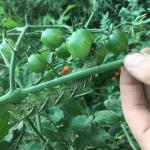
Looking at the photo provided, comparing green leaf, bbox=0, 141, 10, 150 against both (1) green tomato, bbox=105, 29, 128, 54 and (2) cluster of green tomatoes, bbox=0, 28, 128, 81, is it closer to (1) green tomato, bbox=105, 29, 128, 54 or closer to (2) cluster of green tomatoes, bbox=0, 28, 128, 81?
(2) cluster of green tomatoes, bbox=0, 28, 128, 81

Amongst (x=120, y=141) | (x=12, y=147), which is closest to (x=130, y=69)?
(x=12, y=147)

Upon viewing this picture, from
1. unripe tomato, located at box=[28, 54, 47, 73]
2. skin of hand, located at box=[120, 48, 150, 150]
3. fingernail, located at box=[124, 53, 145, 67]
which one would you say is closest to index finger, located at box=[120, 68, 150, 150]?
skin of hand, located at box=[120, 48, 150, 150]

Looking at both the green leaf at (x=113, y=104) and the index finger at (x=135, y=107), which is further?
the green leaf at (x=113, y=104)

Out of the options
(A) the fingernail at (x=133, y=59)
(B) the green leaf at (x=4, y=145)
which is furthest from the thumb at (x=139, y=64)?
(B) the green leaf at (x=4, y=145)

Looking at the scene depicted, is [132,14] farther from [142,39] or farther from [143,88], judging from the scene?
[143,88]

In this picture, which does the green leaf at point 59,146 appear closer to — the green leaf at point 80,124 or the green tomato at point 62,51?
the green leaf at point 80,124
